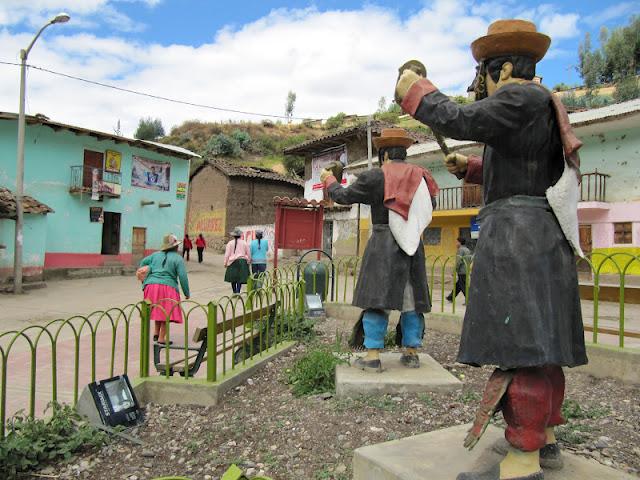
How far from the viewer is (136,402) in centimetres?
356

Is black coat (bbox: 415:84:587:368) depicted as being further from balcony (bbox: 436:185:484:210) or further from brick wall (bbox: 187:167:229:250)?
brick wall (bbox: 187:167:229:250)

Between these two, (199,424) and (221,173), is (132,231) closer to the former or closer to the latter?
(221,173)

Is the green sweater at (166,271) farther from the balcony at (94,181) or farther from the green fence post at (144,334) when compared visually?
the balcony at (94,181)

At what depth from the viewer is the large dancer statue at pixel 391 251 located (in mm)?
3971

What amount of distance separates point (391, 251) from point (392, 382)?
1002mm

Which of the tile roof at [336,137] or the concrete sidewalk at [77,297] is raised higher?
the tile roof at [336,137]

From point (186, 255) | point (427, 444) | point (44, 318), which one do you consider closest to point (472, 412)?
point (427, 444)

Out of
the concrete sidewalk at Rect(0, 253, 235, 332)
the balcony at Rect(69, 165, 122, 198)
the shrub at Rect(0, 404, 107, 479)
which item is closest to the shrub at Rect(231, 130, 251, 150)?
the balcony at Rect(69, 165, 122, 198)

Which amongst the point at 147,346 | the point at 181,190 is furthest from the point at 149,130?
the point at 147,346

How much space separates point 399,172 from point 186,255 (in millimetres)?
19867

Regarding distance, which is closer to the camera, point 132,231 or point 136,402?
point 136,402

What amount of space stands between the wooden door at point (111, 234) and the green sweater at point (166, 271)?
45.2 feet

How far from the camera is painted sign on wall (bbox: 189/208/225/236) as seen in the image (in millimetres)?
27875

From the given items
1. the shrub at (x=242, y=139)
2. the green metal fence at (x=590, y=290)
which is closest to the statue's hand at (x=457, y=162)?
the green metal fence at (x=590, y=290)
